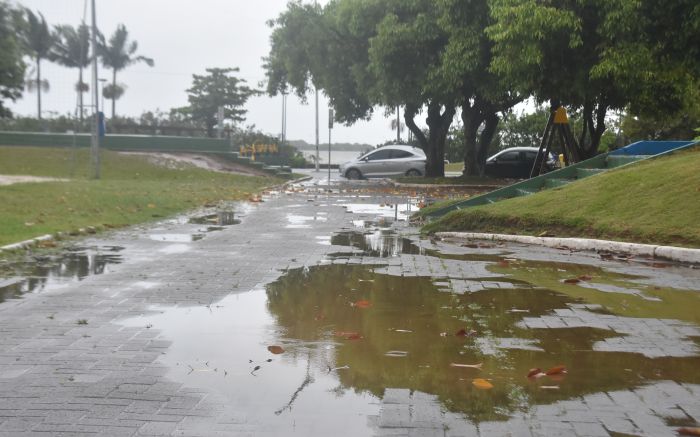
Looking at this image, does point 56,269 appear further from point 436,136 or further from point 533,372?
point 436,136

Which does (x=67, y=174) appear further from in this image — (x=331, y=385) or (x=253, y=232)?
(x=331, y=385)

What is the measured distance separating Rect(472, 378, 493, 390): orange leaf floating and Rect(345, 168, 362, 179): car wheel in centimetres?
3384

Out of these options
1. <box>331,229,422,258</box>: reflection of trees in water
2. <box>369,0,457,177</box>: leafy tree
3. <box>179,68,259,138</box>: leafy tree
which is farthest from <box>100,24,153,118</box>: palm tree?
<box>331,229,422,258</box>: reflection of trees in water

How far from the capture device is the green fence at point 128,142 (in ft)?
118

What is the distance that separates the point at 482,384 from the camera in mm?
4715

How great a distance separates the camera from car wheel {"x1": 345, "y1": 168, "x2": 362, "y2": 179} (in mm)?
38531

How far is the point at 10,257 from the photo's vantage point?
943 cm

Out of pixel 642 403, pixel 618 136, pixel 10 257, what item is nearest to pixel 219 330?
pixel 642 403

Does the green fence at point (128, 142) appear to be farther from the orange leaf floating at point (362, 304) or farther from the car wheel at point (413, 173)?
the orange leaf floating at point (362, 304)

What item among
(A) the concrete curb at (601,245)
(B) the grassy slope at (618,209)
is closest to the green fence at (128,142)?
(B) the grassy slope at (618,209)

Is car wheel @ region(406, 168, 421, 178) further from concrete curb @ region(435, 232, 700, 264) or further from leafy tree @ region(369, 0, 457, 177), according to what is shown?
concrete curb @ region(435, 232, 700, 264)

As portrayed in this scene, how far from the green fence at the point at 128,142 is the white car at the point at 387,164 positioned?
6177 mm

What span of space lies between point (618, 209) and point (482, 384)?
25.5 ft

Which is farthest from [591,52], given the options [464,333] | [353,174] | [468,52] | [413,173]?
[353,174]
